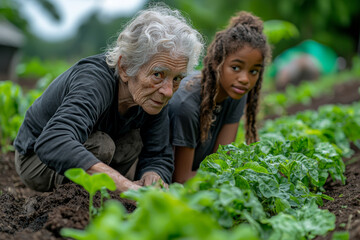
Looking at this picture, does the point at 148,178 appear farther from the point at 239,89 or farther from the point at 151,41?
the point at 239,89

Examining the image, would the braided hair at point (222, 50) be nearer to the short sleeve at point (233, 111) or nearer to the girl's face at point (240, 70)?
the girl's face at point (240, 70)

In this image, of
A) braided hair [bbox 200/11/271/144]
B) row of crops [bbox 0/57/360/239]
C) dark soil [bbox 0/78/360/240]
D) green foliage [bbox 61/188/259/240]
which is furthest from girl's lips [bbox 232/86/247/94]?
green foliage [bbox 61/188/259/240]

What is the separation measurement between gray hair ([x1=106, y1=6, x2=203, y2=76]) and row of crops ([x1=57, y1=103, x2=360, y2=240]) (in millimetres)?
571

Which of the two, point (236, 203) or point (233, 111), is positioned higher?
point (233, 111)

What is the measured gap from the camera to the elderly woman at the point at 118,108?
1877 millimetres

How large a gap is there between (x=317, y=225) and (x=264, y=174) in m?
0.37

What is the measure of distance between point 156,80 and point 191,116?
642mm

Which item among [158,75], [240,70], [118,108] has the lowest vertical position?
[118,108]

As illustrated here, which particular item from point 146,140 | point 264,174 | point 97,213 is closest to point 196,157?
point 146,140

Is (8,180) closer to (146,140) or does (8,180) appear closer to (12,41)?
(146,140)

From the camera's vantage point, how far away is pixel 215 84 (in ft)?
9.42

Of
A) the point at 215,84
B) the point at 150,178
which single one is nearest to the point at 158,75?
the point at 150,178

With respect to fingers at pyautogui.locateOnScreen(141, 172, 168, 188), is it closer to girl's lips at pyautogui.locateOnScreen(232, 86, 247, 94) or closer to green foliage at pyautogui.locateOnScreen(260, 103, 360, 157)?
girl's lips at pyautogui.locateOnScreen(232, 86, 247, 94)

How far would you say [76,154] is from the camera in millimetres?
1816
